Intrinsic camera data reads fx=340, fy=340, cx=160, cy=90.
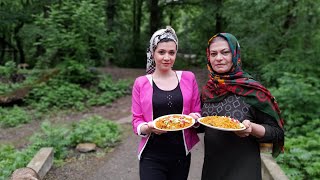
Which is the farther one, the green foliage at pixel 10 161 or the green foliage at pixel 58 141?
the green foliage at pixel 58 141

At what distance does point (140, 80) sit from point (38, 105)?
8176mm

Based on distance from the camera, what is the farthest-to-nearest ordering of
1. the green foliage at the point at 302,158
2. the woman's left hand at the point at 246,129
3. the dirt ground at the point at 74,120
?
the dirt ground at the point at 74,120
the green foliage at the point at 302,158
the woman's left hand at the point at 246,129

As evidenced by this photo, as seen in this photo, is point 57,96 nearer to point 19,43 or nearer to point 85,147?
point 85,147

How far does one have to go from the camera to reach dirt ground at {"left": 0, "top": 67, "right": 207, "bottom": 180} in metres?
5.48

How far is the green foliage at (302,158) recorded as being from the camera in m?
4.89

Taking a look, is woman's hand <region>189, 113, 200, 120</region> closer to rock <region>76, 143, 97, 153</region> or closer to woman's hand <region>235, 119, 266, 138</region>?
woman's hand <region>235, 119, 266, 138</region>

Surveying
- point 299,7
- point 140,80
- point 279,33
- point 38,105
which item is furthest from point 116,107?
point 140,80

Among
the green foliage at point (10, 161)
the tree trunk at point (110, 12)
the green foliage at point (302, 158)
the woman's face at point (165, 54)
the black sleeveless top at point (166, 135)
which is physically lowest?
the green foliage at point (10, 161)

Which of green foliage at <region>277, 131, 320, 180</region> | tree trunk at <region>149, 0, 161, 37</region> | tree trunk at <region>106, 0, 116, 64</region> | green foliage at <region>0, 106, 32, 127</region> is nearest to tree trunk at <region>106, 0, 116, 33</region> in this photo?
tree trunk at <region>106, 0, 116, 64</region>

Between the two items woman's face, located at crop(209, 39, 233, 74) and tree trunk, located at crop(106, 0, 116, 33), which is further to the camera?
tree trunk, located at crop(106, 0, 116, 33)


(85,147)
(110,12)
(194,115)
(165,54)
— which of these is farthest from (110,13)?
(194,115)

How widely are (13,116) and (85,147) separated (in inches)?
155

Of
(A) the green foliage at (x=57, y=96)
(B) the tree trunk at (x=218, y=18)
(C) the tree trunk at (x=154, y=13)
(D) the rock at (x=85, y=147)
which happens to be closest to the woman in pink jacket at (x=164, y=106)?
(D) the rock at (x=85, y=147)

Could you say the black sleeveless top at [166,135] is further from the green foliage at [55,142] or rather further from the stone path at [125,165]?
the green foliage at [55,142]
